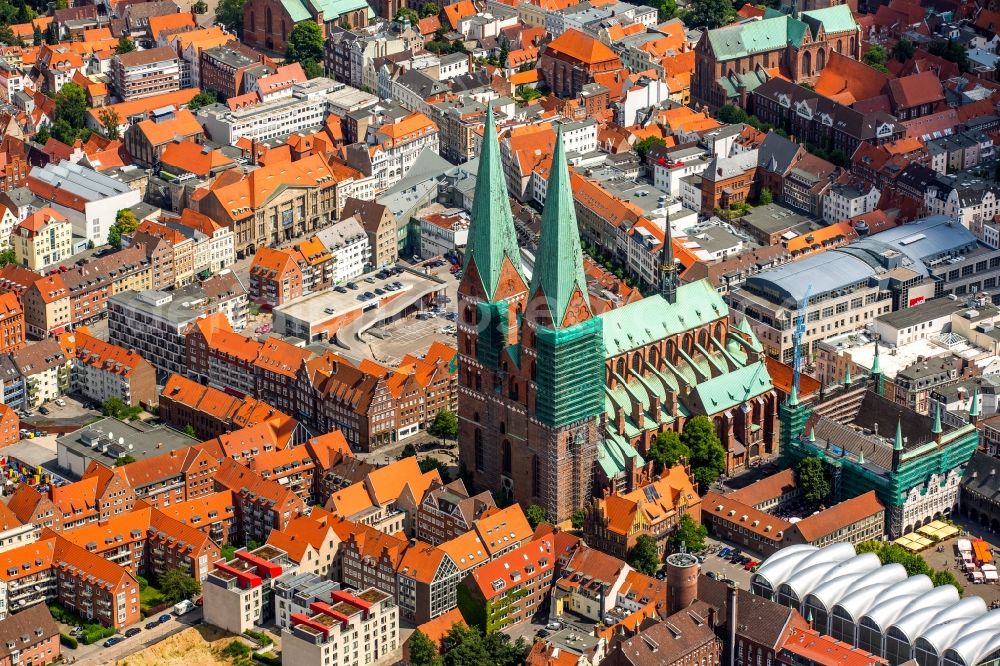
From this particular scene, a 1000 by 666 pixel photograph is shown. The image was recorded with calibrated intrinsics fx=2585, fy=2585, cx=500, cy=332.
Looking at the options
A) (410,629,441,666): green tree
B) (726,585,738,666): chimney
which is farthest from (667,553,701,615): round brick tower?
(410,629,441,666): green tree

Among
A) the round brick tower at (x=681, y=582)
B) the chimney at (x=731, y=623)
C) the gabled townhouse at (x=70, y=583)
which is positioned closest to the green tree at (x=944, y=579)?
the chimney at (x=731, y=623)

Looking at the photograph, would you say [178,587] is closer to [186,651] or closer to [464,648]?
[186,651]

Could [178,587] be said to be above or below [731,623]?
below

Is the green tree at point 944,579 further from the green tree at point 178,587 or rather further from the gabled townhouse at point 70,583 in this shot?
the gabled townhouse at point 70,583

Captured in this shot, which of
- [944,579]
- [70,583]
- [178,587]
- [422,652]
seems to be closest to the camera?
[422,652]

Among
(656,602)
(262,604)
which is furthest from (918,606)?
(262,604)

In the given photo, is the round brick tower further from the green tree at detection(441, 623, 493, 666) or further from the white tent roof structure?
the green tree at detection(441, 623, 493, 666)

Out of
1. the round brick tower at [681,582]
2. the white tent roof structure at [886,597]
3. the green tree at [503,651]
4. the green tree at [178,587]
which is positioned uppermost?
the round brick tower at [681,582]

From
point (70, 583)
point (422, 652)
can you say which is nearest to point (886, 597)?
point (422, 652)
